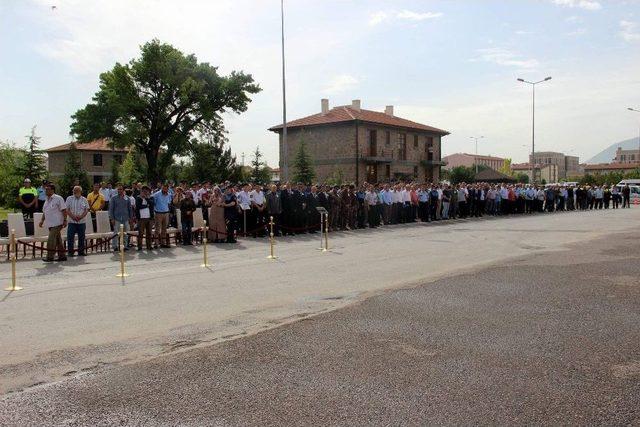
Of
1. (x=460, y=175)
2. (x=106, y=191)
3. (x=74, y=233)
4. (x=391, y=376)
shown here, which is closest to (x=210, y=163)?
(x=106, y=191)

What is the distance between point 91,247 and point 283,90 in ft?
60.5

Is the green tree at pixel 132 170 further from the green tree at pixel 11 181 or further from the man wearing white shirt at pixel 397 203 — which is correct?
the man wearing white shirt at pixel 397 203

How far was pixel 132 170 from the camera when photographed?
187 ft

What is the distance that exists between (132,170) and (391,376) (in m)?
54.8

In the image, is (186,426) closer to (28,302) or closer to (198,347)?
(198,347)

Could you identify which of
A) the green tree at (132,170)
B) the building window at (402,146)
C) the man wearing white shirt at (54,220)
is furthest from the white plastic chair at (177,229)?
the building window at (402,146)

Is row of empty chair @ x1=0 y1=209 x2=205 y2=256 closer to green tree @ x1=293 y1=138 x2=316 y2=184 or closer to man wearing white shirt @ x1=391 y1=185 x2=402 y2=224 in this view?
man wearing white shirt @ x1=391 y1=185 x2=402 y2=224

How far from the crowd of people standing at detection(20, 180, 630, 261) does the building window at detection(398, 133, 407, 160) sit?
26443mm

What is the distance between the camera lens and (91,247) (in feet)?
53.9

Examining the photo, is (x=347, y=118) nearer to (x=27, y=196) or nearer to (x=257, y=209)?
(x=257, y=209)

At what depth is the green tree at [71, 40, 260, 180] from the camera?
157 ft

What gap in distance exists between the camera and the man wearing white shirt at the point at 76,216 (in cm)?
1534

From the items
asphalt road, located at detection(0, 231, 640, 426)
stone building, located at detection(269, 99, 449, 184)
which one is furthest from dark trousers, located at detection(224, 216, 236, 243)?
stone building, located at detection(269, 99, 449, 184)

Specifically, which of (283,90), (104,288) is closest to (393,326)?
(104,288)
